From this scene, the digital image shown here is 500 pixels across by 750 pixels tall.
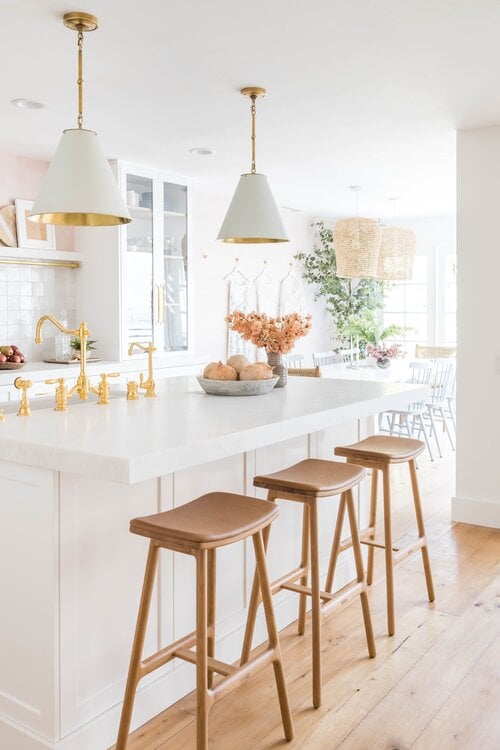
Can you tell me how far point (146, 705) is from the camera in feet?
7.32

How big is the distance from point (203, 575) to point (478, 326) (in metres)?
2.99

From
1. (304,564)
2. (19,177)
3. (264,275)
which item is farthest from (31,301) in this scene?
(304,564)

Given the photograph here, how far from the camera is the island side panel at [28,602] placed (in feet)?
6.33

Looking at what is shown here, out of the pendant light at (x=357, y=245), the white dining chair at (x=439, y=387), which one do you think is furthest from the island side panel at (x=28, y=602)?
the white dining chair at (x=439, y=387)

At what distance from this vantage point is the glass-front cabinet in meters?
5.16

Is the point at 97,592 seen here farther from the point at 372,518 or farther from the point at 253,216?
the point at 253,216

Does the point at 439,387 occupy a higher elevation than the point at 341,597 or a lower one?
higher

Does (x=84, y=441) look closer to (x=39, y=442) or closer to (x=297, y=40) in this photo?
(x=39, y=442)

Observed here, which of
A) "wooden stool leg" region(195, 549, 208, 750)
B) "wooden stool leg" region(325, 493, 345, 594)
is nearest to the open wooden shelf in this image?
"wooden stool leg" region(325, 493, 345, 594)

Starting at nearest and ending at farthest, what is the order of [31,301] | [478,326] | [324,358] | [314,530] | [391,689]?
1. [314,530]
2. [391,689]
3. [478,326]
4. [31,301]
5. [324,358]

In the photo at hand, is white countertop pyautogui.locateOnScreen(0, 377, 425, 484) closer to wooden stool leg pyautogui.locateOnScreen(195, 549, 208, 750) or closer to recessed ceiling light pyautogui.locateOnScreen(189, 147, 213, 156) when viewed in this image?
wooden stool leg pyautogui.locateOnScreen(195, 549, 208, 750)

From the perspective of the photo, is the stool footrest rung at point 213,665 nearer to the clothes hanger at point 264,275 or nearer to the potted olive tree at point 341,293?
the clothes hanger at point 264,275

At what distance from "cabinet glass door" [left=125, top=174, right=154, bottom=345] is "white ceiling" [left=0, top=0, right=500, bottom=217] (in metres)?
0.31

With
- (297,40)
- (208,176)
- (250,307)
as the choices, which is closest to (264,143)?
(208,176)
